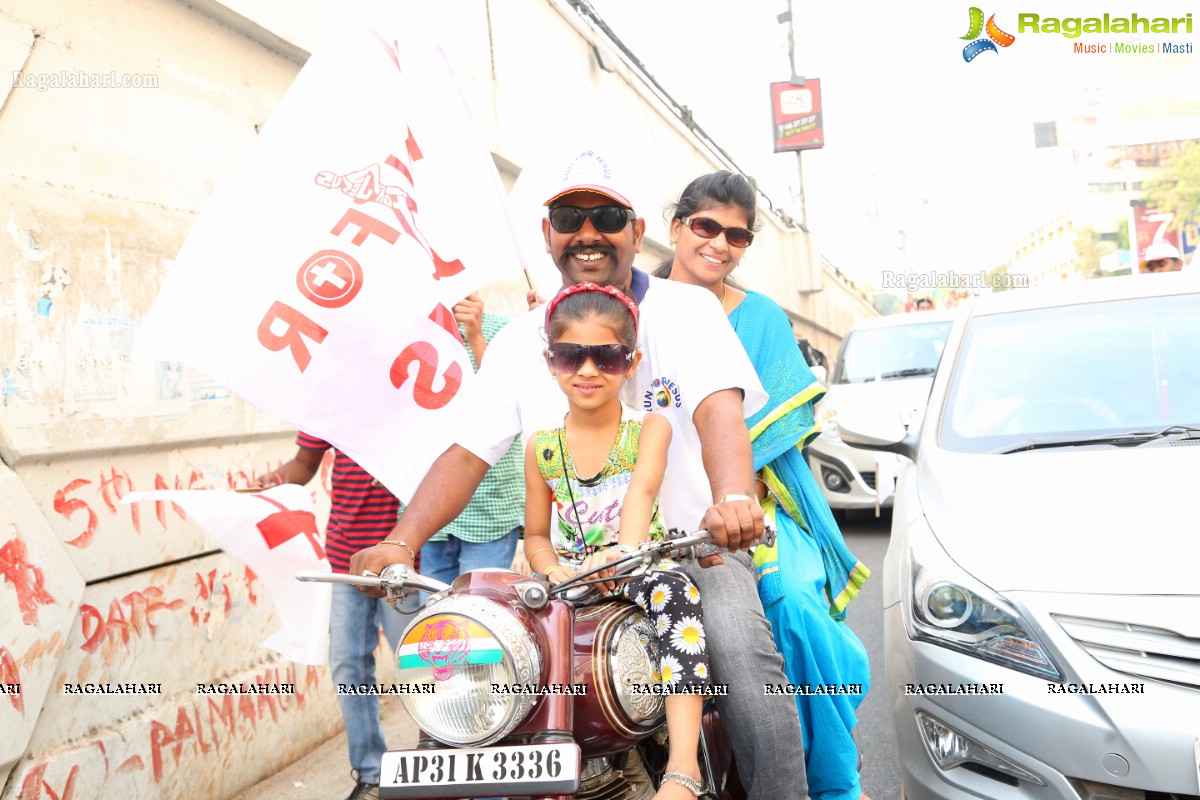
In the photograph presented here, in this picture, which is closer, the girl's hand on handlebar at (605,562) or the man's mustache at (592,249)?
the girl's hand on handlebar at (605,562)

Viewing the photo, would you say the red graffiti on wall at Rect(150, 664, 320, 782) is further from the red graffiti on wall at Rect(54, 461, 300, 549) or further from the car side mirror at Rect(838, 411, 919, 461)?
the car side mirror at Rect(838, 411, 919, 461)

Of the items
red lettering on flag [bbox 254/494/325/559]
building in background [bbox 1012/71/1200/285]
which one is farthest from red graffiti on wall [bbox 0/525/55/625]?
building in background [bbox 1012/71/1200/285]

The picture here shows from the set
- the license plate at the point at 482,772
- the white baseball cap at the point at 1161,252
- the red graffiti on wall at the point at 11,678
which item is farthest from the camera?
the white baseball cap at the point at 1161,252

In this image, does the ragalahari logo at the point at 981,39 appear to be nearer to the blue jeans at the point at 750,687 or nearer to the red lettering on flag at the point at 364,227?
the red lettering on flag at the point at 364,227

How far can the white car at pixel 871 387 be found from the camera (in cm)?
877

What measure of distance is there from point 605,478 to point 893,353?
821 centimetres

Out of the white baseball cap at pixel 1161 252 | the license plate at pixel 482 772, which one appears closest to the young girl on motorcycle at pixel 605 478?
the license plate at pixel 482 772

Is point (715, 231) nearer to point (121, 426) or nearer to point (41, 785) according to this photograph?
point (121, 426)

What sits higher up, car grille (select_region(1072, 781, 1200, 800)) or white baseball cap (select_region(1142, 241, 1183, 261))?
Answer: white baseball cap (select_region(1142, 241, 1183, 261))

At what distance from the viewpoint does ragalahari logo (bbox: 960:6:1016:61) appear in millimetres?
15930

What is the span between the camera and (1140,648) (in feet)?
8.71

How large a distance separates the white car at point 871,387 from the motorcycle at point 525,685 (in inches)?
236

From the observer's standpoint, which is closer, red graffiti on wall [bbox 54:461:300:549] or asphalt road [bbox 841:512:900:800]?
red graffiti on wall [bbox 54:461:300:549]

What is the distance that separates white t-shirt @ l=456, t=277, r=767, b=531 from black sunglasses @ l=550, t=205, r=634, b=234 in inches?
8.1
